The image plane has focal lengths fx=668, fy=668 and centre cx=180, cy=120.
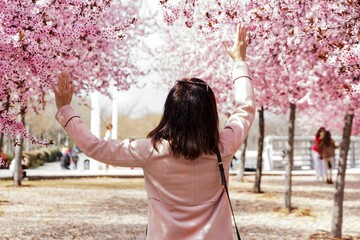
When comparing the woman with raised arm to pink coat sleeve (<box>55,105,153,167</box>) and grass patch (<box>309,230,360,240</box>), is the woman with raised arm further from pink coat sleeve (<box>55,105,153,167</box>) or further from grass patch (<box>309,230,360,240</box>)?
grass patch (<box>309,230,360,240</box>)

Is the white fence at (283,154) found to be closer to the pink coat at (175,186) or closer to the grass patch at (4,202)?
the grass patch at (4,202)

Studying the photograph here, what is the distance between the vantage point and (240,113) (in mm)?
3166

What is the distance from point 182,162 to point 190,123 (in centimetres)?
18

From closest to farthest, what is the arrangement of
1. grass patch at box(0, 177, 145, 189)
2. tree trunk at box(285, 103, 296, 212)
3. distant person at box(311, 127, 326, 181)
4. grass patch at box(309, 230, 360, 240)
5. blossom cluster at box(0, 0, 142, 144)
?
1. blossom cluster at box(0, 0, 142, 144)
2. grass patch at box(309, 230, 360, 240)
3. tree trunk at box(285, 103, 296, 212)
4. grass patch at box(0, 177, 145, 189)
5. distant person at box(311, 127, 326, 181)

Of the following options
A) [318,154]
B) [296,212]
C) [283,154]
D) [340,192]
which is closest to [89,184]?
[318,154]

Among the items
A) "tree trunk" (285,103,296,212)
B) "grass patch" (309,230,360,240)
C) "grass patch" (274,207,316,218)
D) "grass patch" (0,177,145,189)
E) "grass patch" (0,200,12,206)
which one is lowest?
"grass patch" (309,230,360,240)

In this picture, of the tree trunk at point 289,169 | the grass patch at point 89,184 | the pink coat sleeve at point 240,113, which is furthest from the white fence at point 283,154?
the pink coat sleeve at point 240,113

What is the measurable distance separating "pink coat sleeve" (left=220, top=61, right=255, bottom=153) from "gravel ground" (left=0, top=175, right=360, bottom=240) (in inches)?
272

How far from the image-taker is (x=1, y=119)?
5.73 meters

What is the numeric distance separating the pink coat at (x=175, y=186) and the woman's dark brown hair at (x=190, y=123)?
43mm

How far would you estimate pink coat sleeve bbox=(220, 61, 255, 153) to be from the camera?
9.93ft

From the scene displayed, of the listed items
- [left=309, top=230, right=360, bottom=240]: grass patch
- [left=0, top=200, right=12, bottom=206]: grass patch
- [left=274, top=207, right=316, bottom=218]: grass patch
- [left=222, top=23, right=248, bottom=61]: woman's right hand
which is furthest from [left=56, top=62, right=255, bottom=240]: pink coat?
[left=0, top=200, right=12, bottom=206]: grass patch

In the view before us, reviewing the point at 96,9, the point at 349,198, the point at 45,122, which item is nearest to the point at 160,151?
the point at 96,9

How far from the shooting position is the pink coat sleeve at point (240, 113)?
9.93 feet
